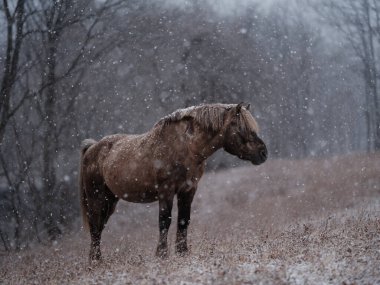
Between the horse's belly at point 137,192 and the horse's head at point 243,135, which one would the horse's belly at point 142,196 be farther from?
the horse's head at point 243,135

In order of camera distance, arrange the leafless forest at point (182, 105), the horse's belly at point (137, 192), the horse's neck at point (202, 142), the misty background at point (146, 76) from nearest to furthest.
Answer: the leafless forest at point (182, 105) < the horse's neck at point (202, 142) < the horse's belly at point (137, 192) < the misty background at point (146, 76)

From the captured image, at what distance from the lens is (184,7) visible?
81.2 feet

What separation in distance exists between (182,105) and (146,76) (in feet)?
9.53

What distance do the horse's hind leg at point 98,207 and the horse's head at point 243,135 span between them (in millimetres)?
2708

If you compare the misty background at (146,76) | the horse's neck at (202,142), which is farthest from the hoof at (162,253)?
the misty background at (146,76)

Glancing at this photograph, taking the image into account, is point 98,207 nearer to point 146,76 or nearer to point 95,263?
point 95,263

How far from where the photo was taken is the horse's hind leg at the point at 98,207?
8.03 m

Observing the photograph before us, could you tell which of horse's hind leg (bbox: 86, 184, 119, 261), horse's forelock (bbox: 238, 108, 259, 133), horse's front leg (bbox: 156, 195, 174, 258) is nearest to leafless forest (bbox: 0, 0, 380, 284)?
horse's front leg (bbox: 156, 195, 174, 258)

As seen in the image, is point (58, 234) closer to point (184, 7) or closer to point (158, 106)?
point (158, 106)

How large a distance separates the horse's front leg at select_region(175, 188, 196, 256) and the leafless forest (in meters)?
0.26

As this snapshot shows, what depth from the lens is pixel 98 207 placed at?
808 cm

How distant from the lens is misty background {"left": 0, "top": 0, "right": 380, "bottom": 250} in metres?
14.7

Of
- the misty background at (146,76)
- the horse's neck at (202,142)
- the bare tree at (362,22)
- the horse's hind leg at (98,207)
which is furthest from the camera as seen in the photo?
the bare tree at (362,22)

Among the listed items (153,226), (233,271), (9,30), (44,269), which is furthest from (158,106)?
(233,271)
